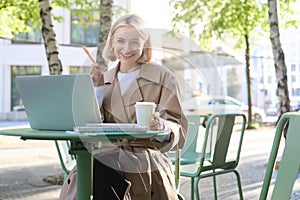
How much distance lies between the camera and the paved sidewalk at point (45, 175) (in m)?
4.96

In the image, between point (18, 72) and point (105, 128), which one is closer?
point (105, 128)

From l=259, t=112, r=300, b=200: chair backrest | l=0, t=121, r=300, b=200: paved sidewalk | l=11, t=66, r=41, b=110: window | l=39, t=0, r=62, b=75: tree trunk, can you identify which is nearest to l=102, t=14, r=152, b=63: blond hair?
l=259, t=112, r=300, b=200: chair backrest

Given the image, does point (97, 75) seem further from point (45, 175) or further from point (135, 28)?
point (45, 175)

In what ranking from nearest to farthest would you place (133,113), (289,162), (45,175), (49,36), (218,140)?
(289,162), (133,113), (218,140), (49,36), (45,175)

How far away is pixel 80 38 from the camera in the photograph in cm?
2627

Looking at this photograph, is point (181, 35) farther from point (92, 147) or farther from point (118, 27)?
point (92, 147)

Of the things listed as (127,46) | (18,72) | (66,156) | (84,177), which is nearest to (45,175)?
(66,156)

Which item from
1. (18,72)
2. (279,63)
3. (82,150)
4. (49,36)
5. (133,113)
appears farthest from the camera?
(18,72)

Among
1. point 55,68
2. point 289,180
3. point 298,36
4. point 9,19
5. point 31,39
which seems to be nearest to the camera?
point 289,180

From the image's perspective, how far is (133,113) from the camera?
213 cm

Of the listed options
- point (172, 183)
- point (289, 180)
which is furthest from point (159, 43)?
point (289, 180)

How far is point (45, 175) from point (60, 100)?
4.79 meters

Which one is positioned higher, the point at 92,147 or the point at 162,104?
the point at 162,104

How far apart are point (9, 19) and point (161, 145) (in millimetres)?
11184
